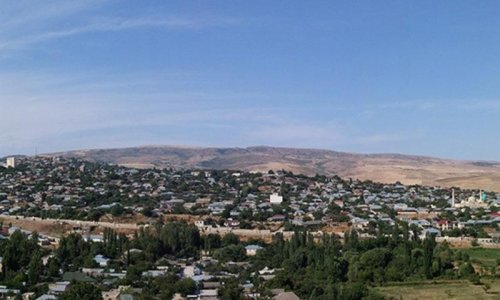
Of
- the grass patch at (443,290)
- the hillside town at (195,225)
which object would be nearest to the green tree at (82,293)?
the hillside town at (195,225)

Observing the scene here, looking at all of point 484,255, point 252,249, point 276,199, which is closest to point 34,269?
point 252,249

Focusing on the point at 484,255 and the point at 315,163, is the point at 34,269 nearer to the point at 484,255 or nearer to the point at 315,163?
the point at 484,255

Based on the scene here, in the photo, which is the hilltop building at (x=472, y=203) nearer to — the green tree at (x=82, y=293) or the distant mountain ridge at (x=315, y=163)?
the distant mountain ridge at (x=315, y=163)

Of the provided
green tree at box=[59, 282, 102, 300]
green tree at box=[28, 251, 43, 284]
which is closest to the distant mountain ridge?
green tree at box=[28, 251, 43, 284]

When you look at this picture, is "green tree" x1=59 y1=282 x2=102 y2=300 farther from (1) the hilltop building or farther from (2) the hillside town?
(1) the hilltop building

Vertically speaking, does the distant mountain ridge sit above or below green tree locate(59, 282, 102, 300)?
above

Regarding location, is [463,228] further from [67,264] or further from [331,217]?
[67,264]

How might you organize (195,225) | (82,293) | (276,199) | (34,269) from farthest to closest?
(276,199) → (195,225) → (34,269) → (82,293)
